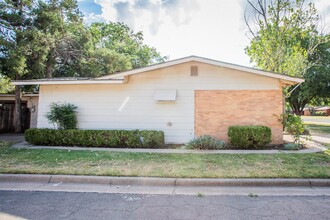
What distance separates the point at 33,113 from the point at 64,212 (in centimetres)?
1336

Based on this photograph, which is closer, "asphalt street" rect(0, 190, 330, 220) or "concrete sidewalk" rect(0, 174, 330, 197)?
"asphalt street" rect(0, 190, 330, 220)

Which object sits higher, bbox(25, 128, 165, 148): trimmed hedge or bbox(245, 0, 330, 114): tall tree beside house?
bbox(245, 0, 330, 114): tall tree beside house

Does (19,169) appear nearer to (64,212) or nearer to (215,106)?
(64,212)

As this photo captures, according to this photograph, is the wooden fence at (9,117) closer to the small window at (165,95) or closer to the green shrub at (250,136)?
the small window at (165,95)

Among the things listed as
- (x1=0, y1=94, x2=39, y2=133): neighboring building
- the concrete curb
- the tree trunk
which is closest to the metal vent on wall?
the concrete curb

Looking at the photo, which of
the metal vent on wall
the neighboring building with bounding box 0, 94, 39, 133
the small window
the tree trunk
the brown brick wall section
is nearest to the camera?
the brown brick wall section

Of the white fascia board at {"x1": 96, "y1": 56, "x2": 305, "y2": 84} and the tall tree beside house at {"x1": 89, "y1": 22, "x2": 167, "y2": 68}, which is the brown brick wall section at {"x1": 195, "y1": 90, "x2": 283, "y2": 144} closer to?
the white fascia board at {"x1": 96, "y1": 56, "x2": 305, "y2": 84}

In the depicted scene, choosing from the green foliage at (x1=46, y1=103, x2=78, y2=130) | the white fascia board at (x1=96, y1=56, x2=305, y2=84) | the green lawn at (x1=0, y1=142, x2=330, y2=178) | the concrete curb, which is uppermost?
the white fascia board at (x1=96, y1=56, x2=305, y2=84)

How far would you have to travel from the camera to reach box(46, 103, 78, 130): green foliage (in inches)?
372

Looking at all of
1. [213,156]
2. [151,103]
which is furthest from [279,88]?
[151,103]

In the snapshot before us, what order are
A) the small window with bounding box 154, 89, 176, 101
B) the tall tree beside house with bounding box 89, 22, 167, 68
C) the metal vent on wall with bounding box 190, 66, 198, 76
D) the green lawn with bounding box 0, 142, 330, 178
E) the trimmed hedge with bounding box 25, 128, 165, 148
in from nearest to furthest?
1. the green lawn with bounding box 0, 142, 330, 178
2. the trimmed hedge with bounding box 25, 128, 165, 148
3. the small window with bounding box 154, 89, 176, 101
4. the metal vent on wall with bounding box 190, 66, 198, 76
5. the tall tree beside house with bounding box 89, 22, 167, 68

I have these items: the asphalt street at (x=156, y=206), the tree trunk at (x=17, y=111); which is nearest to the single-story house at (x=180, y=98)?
the asphalt street at (x=156, y=206)

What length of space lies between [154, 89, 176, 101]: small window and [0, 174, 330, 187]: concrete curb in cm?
505

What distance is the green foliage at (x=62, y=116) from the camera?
944 centimetres
